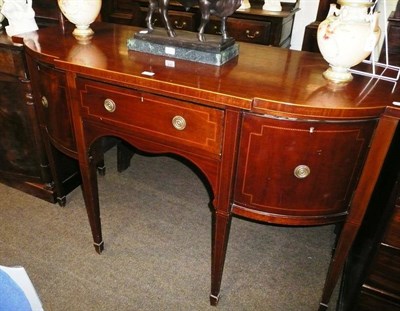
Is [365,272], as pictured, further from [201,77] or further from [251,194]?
[201,77]

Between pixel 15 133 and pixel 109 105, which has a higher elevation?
pixel 109 105

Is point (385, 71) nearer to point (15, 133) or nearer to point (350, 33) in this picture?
point (350, 33)

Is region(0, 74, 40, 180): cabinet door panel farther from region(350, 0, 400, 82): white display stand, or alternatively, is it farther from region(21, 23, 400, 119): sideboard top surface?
region(350, 0, 400, 82): white display stand

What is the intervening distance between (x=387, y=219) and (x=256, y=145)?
468 mm

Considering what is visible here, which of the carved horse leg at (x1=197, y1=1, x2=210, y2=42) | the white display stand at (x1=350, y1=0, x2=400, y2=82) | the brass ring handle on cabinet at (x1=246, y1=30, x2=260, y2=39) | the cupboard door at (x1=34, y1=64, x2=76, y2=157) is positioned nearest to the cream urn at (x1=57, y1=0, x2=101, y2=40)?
the cupboard door at (x1=34, y1=64, x2=76, y2=157)

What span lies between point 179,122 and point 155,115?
9 centimetres

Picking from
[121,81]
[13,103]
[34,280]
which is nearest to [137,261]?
[34,280]

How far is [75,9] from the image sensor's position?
132cm

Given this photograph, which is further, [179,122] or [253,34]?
[253,34]

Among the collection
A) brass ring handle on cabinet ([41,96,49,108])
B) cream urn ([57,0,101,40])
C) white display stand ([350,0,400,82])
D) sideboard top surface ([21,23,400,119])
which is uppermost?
cream urn ([57,0,101,40])

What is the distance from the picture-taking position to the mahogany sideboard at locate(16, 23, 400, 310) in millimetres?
919

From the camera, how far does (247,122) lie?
95 centimetres

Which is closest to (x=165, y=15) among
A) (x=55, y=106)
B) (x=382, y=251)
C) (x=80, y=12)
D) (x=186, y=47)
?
(x=186, y=47)

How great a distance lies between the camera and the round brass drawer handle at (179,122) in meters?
1.04
